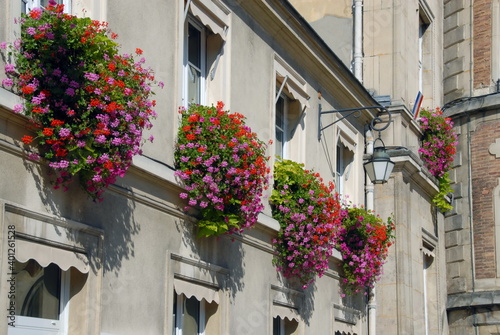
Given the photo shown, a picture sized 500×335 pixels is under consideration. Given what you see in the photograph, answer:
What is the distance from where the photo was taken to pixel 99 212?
8469 mm

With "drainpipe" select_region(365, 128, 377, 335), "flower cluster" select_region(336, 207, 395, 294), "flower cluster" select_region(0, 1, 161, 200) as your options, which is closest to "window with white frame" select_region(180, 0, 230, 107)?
"flower cluster" select_region(0, 1, 161, 200)

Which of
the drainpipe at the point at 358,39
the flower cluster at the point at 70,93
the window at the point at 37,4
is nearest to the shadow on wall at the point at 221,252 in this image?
the flower cluster at the point at 70,93

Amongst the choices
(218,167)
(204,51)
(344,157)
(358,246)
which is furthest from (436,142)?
(218,167)

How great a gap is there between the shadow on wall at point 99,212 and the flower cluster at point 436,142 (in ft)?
32.9

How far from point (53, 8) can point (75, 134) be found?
37.5 inches

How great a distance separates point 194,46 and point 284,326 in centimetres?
391

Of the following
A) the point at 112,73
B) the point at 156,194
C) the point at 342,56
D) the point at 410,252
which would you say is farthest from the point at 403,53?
the point at 112,73

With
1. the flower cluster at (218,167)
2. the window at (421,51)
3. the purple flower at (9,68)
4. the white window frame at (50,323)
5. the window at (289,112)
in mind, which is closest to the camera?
the purple flower at (9,68)

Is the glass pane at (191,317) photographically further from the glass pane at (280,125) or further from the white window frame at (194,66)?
the glass pane at (280,125)

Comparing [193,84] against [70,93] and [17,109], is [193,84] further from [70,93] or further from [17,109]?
[17,109]

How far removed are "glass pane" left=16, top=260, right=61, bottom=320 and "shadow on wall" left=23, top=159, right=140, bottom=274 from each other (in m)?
0.32

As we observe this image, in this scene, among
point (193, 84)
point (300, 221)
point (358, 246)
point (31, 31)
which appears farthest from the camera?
point (358, 246)

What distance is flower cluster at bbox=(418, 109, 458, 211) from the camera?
18188 millimetres

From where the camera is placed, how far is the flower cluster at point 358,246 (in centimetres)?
1441
